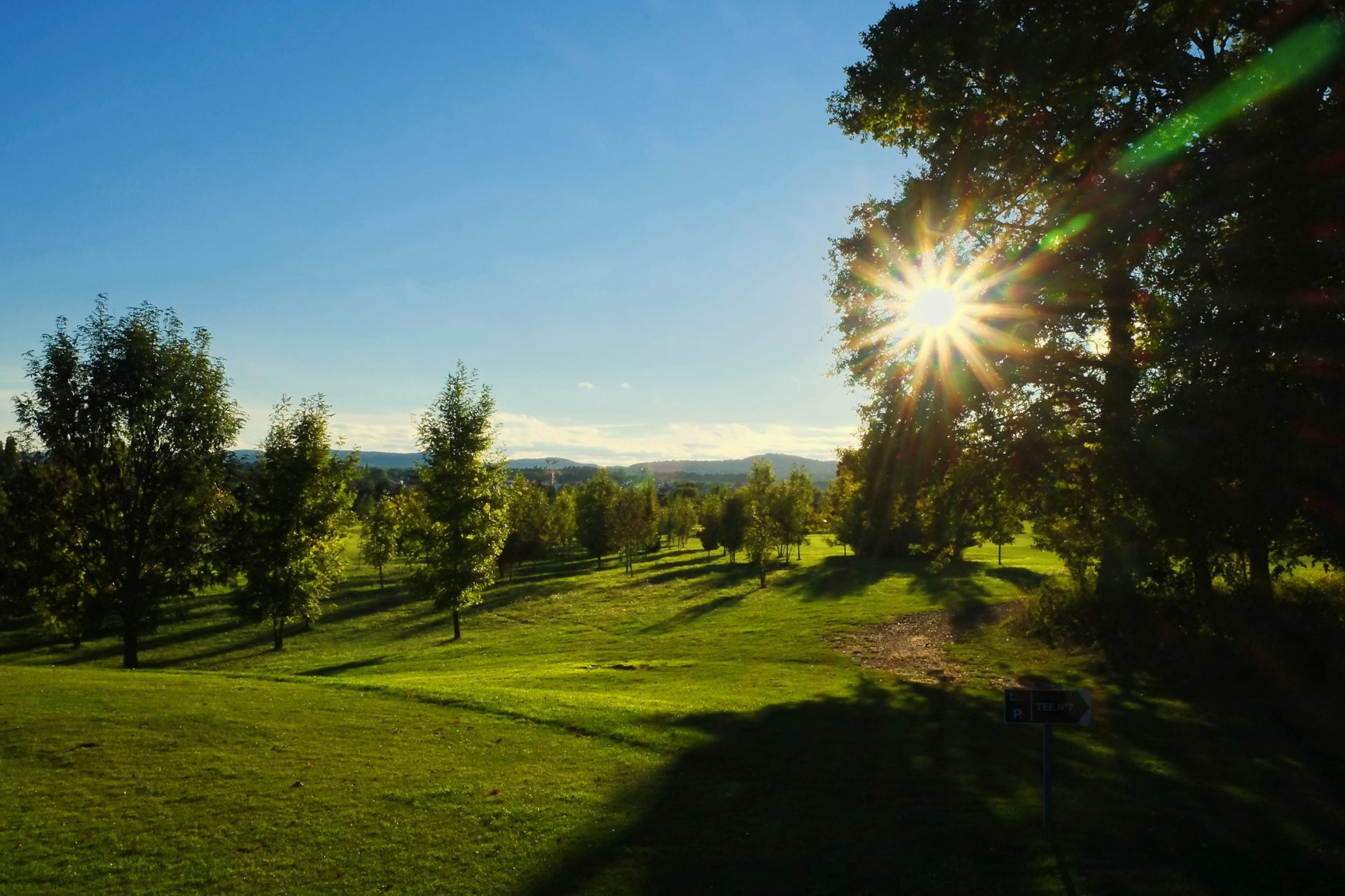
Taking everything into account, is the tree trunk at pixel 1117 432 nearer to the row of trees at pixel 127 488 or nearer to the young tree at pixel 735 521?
the row of trees at pixel 127 488

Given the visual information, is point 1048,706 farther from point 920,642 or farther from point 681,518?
point 681,518

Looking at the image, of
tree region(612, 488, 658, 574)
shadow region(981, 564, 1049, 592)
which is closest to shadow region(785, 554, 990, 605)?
shadow region(981, 564, 1049, 592)

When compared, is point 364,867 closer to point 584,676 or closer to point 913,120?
point 584,676

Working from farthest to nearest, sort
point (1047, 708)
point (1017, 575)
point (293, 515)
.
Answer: point (1017, 575) → point (293, 515) → point (1047, 708)

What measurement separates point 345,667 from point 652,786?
2740 cm

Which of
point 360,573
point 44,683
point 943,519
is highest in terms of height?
point 943,519

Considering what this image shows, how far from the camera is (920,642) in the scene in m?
29.7

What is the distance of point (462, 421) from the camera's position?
41.3m

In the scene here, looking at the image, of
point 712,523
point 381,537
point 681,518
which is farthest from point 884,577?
point 681,518

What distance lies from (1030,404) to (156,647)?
166 ft

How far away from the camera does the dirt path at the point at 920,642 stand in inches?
925

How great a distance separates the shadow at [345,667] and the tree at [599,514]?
42.6m

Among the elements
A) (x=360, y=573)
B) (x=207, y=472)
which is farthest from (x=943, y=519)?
(x=360, y=573)

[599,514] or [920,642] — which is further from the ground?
[599,514]
